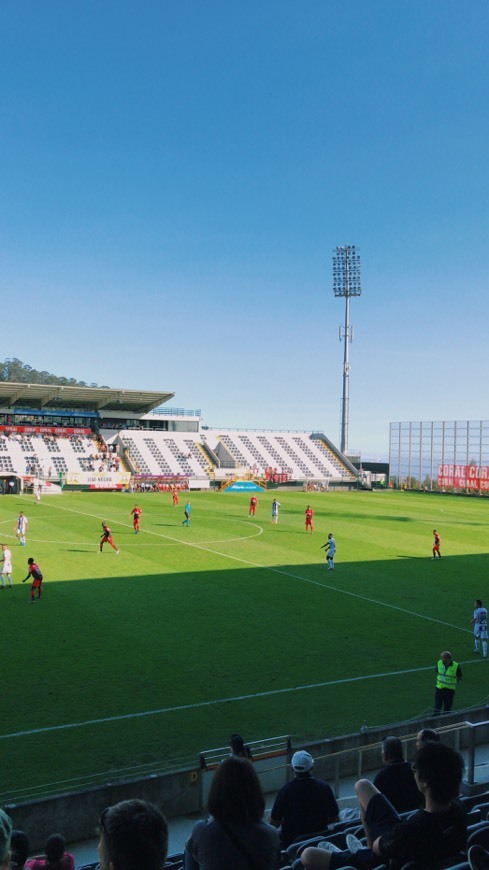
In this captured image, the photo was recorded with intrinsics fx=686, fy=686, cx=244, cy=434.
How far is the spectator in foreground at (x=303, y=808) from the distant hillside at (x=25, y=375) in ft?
486

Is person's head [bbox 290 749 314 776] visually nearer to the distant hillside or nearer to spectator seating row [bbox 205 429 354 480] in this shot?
spectator seating row [bbox 205 429 354 480]

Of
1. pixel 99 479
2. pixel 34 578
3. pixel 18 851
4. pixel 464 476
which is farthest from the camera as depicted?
pixel 464 476

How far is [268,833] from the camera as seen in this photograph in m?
3.64

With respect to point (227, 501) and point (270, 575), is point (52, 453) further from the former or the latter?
point (270, 575)

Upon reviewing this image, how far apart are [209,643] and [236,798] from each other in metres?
12.7

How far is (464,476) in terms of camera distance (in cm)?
6825

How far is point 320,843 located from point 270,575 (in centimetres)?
1906

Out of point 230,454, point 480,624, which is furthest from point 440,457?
point 480,624

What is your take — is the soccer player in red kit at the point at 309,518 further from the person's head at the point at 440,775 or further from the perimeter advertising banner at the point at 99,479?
the person's head at the point at 440,775

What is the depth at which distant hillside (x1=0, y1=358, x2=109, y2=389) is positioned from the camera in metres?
152

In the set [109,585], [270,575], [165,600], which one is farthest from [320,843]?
[270,575]

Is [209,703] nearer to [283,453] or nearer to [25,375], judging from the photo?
[283,453]

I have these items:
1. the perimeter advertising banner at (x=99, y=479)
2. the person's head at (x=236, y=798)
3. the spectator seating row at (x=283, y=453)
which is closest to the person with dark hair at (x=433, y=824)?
the person's head at (x=236, y=798)

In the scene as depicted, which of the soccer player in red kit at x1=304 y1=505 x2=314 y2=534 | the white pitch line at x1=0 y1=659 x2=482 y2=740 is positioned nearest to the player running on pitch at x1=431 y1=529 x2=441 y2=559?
the soccer player in red kit at x1=304 y1=505 x2=314 y2=534
